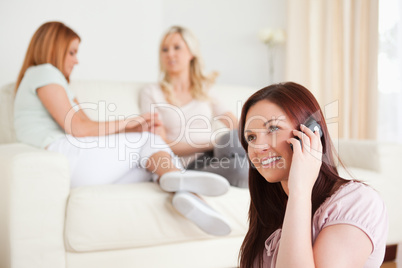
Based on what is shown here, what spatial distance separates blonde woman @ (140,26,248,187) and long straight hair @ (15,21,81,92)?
51 cm

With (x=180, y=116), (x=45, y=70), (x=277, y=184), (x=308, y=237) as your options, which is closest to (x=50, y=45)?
(x=45, y=70)

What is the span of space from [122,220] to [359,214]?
0.96 m

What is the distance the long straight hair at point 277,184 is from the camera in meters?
0.83

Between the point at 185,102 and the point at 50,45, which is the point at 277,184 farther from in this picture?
the point at 185,102

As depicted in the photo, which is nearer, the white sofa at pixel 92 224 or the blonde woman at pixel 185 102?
the white sofa at pixel 92 224

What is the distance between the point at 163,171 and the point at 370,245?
3.45ft

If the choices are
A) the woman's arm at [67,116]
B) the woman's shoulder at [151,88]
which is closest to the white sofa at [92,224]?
the woman's arm at [67,116]

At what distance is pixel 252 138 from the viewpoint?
0.88m

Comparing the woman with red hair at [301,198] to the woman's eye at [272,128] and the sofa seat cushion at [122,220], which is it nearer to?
the woman's eye at [272,128]

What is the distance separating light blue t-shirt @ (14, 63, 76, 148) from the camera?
183cm

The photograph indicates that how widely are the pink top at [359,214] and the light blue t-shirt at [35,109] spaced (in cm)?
132

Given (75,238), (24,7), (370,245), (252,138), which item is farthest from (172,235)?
(24,7)

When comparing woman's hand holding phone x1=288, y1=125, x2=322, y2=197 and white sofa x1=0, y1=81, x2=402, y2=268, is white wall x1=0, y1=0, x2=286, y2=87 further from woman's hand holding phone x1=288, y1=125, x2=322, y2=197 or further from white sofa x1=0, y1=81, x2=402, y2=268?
woman's hand holding phone x1=288, y1=125, x2=322, y2=197

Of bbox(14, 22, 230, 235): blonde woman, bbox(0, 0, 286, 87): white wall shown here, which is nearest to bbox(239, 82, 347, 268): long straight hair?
bbox(14, 22, 230, 235): blonde woman
